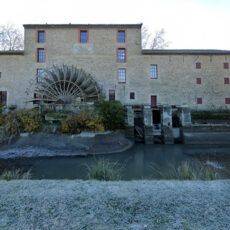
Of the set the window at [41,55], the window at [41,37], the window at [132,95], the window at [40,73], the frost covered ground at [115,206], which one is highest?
the window at [41,37]

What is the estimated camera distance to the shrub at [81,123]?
1800 centimetres

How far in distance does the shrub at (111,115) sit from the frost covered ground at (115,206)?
15.6 meters

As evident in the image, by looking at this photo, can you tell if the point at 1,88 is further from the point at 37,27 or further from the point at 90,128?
the point at 90,128

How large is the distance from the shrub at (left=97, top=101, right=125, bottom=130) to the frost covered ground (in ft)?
51.1

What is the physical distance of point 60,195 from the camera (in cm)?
383

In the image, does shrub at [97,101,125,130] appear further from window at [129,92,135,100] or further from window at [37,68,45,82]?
window at [37,68,45,82]

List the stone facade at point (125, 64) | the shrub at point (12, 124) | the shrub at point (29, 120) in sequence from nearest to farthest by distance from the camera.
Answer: the shrub at point (12, 124) → the shrub at point (29, 120) → the stone facade at point (125, 64)

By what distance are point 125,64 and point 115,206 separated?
25735 millimetres

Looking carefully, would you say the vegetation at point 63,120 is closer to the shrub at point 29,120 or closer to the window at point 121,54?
the shrub at point 29,120

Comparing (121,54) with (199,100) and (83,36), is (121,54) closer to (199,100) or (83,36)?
(83,36)

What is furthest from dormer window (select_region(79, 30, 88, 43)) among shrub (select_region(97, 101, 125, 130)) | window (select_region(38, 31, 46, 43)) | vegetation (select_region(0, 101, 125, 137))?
vegetation (select_region(0, 101, 125, 137))

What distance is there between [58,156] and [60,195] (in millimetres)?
12089

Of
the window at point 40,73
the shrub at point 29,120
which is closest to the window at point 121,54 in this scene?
the window at point 40,73

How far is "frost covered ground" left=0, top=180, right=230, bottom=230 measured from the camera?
119 inches
